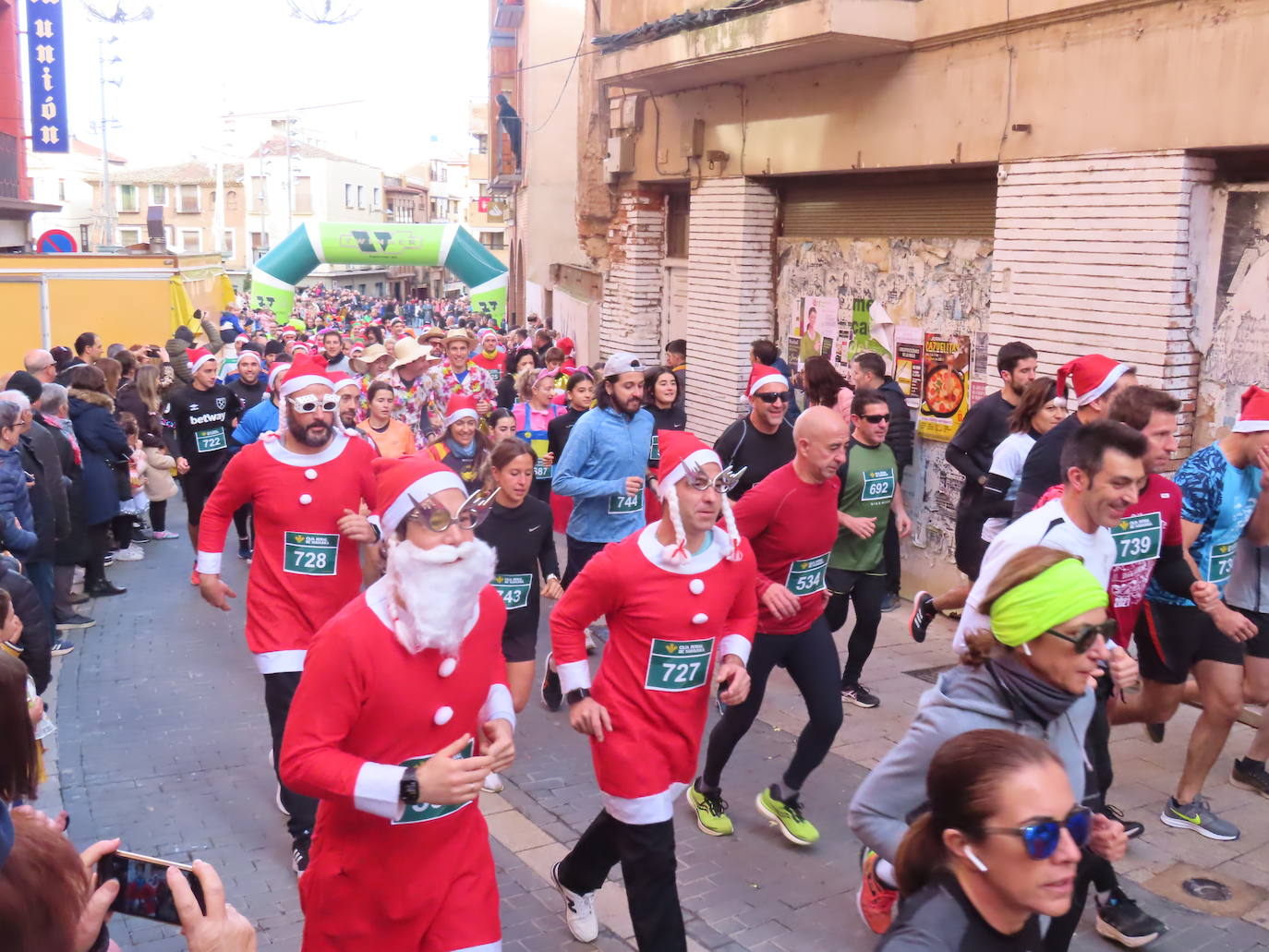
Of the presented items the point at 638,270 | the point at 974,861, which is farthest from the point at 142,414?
the point at 974,861

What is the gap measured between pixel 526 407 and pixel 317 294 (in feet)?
159

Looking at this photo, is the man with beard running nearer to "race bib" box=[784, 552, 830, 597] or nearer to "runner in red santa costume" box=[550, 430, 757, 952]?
"runner in red santa costume" box=[550, 430, 757, 952]

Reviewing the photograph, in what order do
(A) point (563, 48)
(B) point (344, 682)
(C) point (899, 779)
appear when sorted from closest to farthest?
(C) point (899, 779) → (B) point (344, 682) → (A) point (563, 48)

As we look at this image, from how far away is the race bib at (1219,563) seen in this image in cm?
553

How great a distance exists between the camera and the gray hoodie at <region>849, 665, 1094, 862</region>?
289cm

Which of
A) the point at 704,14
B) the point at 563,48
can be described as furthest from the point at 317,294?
the point at 704,14

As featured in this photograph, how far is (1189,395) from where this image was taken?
300 inches

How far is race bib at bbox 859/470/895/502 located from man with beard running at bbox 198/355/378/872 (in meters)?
3.00

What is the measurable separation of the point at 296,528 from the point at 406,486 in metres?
2.25

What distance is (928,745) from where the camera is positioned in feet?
9.50

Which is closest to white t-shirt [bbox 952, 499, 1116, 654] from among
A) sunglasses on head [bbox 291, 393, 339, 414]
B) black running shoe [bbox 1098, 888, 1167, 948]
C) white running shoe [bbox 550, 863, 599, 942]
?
black running shoe [bbox 1098, 888, 1167, 948]

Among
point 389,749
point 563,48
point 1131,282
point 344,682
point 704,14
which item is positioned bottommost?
point 389,749

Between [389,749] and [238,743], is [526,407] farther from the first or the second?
[389,749]

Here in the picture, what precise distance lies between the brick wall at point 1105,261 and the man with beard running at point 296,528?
504 cm
